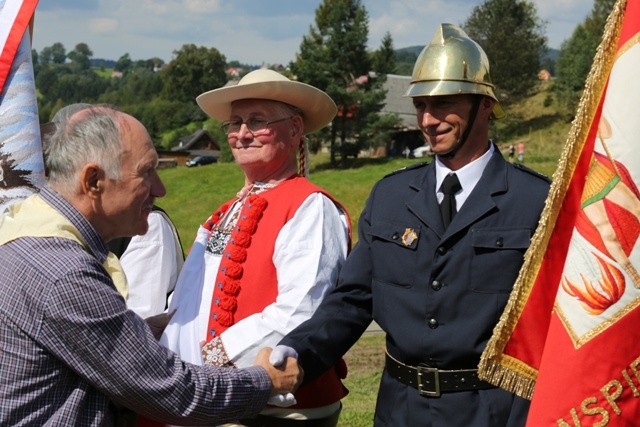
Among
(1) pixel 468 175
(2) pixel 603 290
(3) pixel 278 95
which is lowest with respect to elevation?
(2) pixel 603 290

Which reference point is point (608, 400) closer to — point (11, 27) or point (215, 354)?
point (215, 354)

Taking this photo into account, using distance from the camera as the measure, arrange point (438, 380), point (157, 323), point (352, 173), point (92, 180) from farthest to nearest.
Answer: point (352, 173)
point (157, 323)
point (438, 380)
point (92, 180)

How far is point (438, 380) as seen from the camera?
3.06 metres

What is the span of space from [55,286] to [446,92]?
1594 millimetres

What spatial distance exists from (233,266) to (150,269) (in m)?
0.58

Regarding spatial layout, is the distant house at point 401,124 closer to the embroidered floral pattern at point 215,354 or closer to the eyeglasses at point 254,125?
the eyeglasses at point 254,125

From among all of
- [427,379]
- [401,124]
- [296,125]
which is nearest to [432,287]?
[427,379]

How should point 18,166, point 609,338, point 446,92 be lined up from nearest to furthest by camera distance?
point 609,338, point 446,92, point 18,166

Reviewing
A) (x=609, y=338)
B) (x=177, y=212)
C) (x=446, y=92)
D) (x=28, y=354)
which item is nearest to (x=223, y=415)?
(x=28, y=354)

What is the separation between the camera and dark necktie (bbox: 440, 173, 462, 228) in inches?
126

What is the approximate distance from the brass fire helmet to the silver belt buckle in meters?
0.99

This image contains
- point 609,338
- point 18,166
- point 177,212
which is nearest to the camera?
point 609,338

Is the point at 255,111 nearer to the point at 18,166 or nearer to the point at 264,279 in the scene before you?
the point at 264,279

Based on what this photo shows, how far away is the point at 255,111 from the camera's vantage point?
390cm
